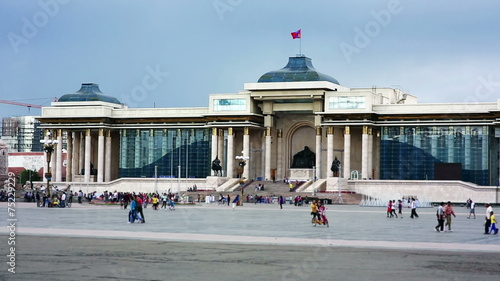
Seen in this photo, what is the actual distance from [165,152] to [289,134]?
51.5 feet

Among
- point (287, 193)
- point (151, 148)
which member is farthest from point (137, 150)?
point (287, 193)

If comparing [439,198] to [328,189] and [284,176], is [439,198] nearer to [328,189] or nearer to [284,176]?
[328,189]

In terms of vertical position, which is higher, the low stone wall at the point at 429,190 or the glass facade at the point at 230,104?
the glass facade at the point at 230,104

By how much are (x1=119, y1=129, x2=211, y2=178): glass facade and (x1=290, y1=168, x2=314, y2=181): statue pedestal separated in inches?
411

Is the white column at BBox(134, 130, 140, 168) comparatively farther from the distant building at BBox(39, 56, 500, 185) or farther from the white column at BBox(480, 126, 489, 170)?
the white column at BBox(480, 126, 489, 170)

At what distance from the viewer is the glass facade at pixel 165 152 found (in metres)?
115

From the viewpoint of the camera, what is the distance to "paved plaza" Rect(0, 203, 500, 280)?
23984mm

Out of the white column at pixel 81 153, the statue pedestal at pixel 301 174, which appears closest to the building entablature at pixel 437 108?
the statue pedestal at pixel 301 174

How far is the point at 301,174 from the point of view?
11206cm

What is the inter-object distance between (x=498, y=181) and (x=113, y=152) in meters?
49.6

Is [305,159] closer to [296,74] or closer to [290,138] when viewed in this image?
[290,138]

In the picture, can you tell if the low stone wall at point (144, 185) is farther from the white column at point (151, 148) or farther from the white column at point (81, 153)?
the white column at point (81, 153)

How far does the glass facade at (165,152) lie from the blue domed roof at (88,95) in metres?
9.12

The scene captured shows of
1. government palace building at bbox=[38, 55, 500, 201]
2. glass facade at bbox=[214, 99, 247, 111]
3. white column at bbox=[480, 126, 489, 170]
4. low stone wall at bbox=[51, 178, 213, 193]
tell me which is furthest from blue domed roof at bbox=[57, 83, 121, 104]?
white column at bbox=[480, 126, 489, 170]
